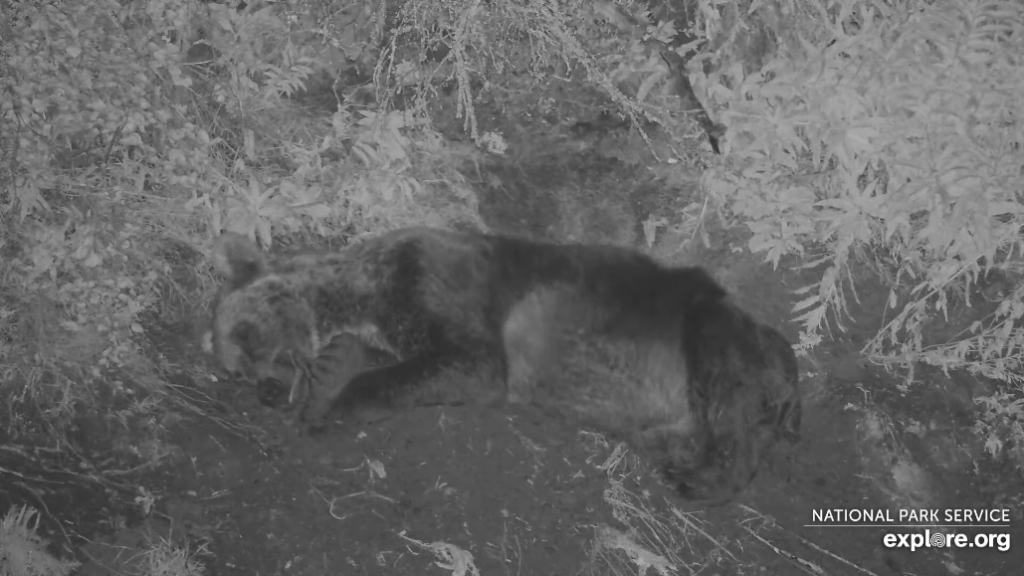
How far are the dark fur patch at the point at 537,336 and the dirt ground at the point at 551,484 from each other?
87 millimetres

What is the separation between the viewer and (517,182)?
186 centimetres

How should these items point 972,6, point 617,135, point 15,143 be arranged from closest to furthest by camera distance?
point 972,6 → point 617,135 → point 15,143

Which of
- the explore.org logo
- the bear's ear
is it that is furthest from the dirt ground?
the bear's ear

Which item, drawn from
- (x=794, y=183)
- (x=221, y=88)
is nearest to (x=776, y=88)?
(x=794, y=183)

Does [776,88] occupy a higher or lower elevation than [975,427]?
higher

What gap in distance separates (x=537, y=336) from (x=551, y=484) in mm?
412

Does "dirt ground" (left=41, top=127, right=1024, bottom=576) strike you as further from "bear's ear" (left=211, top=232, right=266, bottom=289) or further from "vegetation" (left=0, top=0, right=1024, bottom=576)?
"bear's ear" (left=211, top=232, right=266, bottom=289)

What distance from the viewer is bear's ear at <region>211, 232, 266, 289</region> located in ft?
5.91

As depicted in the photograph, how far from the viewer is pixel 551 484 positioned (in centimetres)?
190

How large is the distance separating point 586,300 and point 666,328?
0.66 feet

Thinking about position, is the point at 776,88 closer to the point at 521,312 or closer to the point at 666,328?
the point at 666,328

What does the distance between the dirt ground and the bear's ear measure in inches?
13.4

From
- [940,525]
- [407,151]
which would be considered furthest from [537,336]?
[940,525]

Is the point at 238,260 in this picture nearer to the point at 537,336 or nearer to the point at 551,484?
the point at 537,336
